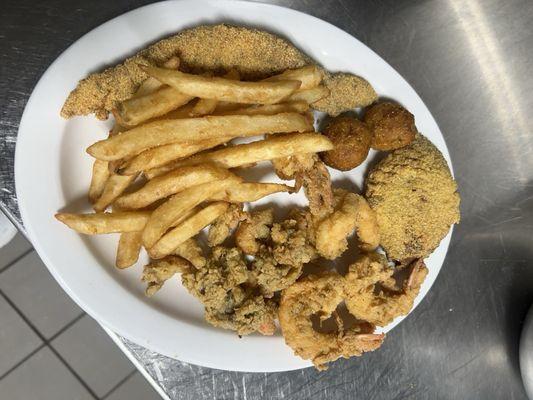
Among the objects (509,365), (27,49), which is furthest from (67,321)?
(509,365)

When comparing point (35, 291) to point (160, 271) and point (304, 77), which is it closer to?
point (160, 271)

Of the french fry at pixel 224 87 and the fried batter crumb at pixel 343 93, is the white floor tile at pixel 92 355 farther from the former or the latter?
the fried batter crumb at pixel 343 93

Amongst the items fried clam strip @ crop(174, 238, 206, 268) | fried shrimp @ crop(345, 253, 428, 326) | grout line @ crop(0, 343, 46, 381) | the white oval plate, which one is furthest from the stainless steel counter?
grout line @ crop(0, 343, 46, 381)

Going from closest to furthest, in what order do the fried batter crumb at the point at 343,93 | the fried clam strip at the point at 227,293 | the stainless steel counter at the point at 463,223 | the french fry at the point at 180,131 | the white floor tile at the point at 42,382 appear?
the french fry at the point at 180,131 < the fried clam strip at the point at 227,293 < the fried batter crumb at the point at 343,93 < the stainless steel counter at the point at 463,223 < the white floor tile at the point at 42,382

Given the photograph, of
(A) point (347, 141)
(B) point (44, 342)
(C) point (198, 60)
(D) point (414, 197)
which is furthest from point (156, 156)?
(B) point (44, 342)

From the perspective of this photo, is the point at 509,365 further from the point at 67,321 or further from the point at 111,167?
the point at 67,321

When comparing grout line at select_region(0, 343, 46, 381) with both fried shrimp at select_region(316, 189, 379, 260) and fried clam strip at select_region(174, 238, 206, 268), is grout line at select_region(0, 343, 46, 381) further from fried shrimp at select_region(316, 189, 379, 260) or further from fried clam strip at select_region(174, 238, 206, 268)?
fried shrimp at select_region(316, 189, 379, 260)

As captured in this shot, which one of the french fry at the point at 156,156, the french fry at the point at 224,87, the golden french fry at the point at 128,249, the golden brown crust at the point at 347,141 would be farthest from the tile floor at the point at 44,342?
the golden brown crust at the point at 347,141
